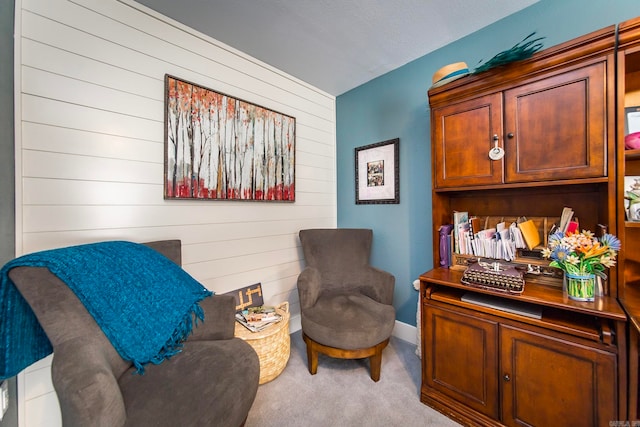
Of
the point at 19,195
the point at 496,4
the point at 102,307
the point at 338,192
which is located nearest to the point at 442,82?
the point at 496,4

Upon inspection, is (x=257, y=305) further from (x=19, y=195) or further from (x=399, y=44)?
(x=399, y=44)

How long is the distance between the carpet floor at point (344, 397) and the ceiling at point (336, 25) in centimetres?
248

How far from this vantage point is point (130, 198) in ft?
5.17

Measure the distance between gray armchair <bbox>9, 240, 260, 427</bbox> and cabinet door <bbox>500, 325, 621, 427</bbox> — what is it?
125 cm

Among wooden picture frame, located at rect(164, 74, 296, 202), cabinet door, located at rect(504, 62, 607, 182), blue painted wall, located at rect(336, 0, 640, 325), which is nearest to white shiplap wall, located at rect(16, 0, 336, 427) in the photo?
wooden picture frame, located at rect(164, 74, 296, 202)

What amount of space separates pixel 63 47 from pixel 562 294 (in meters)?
2.87

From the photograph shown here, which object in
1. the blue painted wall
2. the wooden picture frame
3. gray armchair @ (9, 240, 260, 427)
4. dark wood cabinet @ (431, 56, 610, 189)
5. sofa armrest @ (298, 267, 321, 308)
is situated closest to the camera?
gray armchair @ (9, 240, 260, 427)

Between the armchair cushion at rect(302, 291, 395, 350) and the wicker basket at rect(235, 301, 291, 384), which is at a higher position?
the armchair cushion at rect(302, 291, 395, 350)

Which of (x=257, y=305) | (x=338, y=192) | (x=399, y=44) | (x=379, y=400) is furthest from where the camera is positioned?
(x=338, y=192)

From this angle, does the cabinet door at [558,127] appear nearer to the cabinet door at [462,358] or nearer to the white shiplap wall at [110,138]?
the cabinet door at [462,358]

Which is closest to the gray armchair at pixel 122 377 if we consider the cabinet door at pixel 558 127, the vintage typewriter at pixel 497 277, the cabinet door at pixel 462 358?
the cabinet door at pixel 462 358

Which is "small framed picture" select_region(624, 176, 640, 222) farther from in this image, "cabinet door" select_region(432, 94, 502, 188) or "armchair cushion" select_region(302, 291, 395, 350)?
"armchair cushion" select_region(302, 291, 395, 350)

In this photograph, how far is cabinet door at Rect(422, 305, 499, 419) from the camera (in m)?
1.32

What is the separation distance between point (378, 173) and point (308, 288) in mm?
1300
